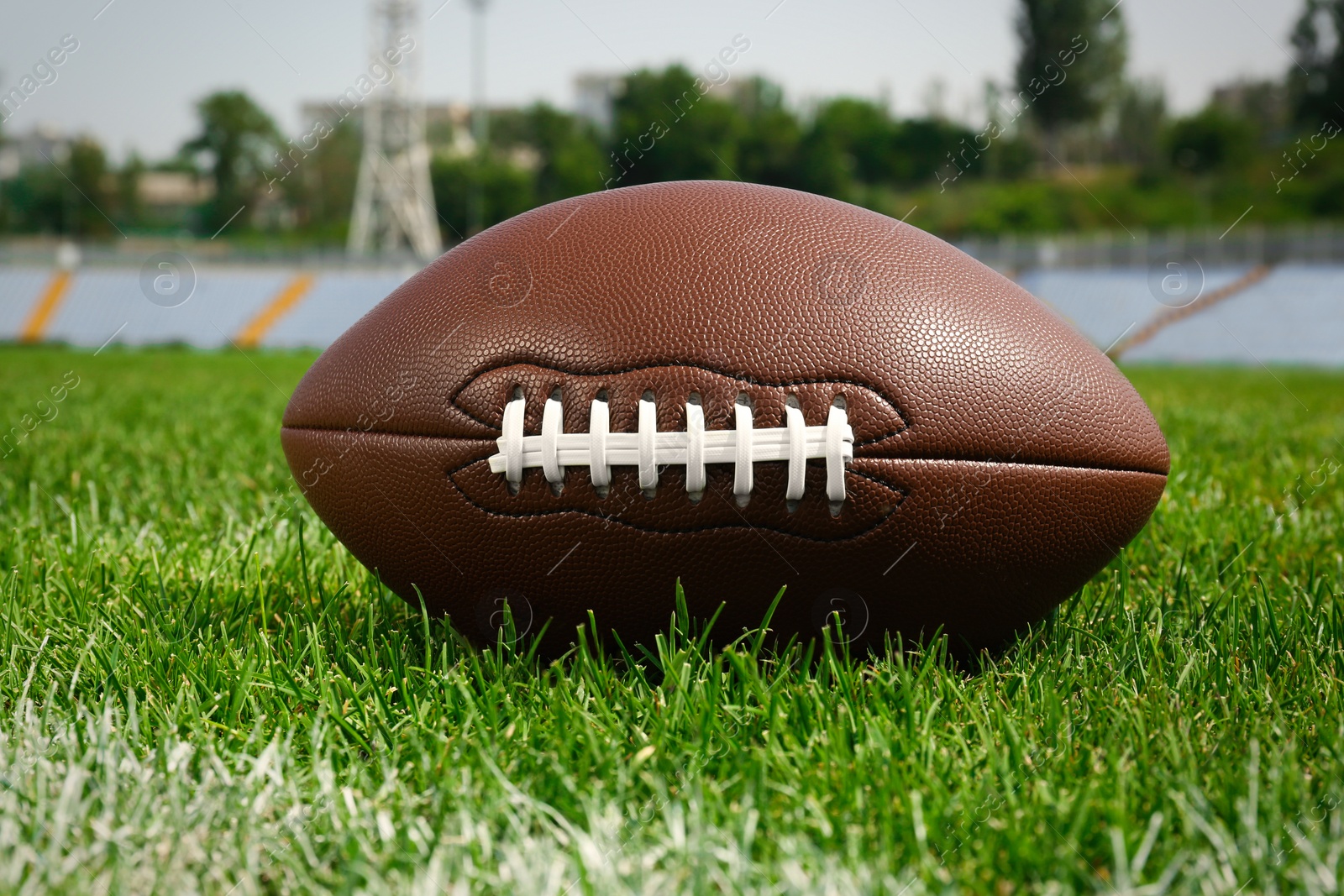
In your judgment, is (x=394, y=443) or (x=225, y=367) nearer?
(x=394, y=443)

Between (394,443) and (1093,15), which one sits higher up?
(1093,15)

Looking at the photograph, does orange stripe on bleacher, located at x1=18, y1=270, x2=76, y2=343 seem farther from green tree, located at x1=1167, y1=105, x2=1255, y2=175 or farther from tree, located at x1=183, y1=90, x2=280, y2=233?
green tree, located at x1=1167, y1=105, x2=1255, y2=175

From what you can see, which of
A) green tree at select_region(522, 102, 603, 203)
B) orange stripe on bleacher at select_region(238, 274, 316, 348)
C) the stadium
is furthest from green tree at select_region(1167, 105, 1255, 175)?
the stadium

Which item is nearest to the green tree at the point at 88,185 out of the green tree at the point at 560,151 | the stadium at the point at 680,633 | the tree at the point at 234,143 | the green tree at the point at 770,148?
the tree at the point at 234,143

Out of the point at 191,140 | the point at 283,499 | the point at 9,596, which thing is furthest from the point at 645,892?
the point at 191,140

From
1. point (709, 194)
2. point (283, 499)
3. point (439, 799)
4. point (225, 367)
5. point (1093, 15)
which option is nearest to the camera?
point (439, 799)

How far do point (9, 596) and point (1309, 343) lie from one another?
22.9m

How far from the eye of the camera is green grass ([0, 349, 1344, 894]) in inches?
40.4

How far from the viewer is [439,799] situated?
1.15 m

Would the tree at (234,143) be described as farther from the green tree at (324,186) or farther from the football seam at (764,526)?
the football seam at (764,526)

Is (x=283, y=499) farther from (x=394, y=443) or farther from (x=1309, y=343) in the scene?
(x=1309, y=343)

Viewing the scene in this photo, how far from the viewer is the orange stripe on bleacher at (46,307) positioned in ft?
88.2

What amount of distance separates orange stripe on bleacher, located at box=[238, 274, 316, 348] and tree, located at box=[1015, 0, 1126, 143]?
28.0m

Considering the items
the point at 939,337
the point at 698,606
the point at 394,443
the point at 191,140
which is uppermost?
the point at 191,140
